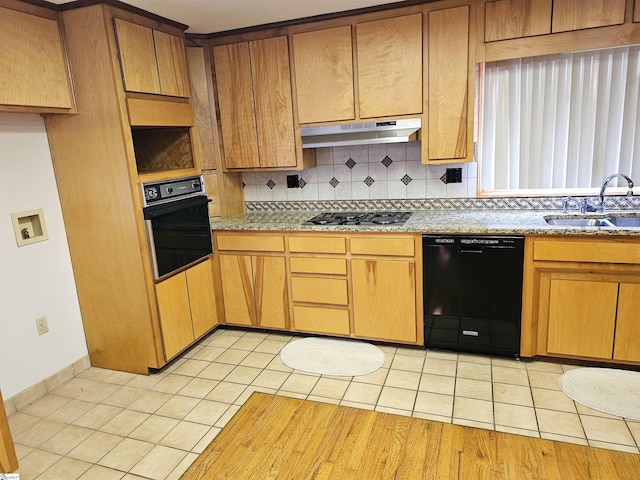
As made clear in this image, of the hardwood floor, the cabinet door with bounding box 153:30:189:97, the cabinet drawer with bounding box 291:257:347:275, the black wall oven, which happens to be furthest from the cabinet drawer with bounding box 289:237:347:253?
the cabinet door with bounding box 153:30:189:97

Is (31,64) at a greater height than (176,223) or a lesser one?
greater

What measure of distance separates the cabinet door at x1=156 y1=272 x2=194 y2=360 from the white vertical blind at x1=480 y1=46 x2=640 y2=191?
7.60ft

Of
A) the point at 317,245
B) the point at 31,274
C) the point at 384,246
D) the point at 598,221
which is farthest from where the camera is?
the point at 317,245

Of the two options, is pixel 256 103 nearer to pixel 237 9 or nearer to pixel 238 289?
pixel 237 9

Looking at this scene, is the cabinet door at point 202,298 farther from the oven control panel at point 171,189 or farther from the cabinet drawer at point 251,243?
the oven control panel at point 171,189

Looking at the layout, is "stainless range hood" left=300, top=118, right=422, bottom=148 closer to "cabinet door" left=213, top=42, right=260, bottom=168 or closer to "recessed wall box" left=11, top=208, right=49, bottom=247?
"cabinet door" left=213, top=42, right=260, bottom=168

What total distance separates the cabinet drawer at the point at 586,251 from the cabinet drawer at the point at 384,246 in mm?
742

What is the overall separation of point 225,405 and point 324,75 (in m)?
2.26

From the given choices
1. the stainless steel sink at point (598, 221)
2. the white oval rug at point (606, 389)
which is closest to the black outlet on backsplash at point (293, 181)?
the stainless steel sink at point (598, 221)

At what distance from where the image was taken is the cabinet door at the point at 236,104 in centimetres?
322

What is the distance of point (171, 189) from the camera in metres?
2.84

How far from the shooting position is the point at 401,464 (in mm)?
1874

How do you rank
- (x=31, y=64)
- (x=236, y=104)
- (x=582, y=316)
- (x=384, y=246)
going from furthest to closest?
(x=236, y=104) → (x=384, y=246) → (x=582, y=316) → (x=31, y=64)

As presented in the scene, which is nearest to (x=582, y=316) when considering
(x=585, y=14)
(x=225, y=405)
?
(x=585, y=14)
